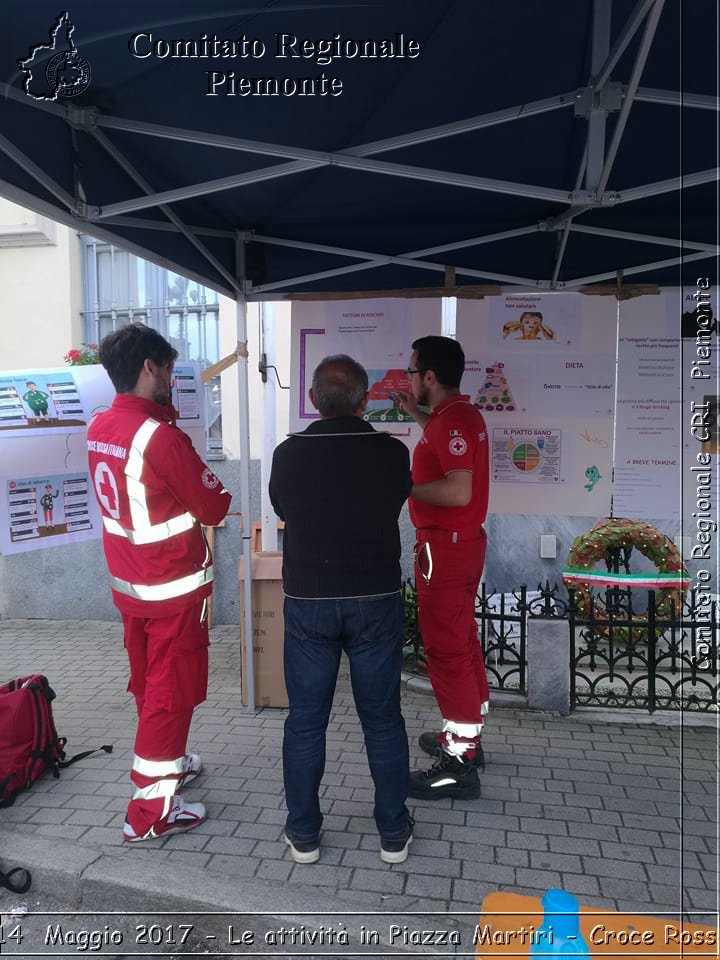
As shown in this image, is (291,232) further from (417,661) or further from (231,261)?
(417,661)

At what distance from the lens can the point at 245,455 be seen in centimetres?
459

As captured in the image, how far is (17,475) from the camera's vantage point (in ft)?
12.3

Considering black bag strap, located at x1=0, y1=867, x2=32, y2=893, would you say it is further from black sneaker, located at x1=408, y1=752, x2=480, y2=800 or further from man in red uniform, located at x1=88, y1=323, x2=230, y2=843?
black sneaker, located at x1=408, y1=752, x2=480, y2=800

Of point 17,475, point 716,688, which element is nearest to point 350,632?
point 17,475

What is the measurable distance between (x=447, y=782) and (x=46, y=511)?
2603mm

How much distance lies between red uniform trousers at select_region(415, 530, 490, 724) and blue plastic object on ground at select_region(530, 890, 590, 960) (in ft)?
4.04

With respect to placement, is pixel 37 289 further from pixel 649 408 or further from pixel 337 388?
pixel 649 408

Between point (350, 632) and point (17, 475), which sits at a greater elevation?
point (17, 475)

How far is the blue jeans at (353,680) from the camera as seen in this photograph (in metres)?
2.90

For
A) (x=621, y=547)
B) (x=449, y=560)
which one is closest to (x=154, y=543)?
(x=449, y=560)

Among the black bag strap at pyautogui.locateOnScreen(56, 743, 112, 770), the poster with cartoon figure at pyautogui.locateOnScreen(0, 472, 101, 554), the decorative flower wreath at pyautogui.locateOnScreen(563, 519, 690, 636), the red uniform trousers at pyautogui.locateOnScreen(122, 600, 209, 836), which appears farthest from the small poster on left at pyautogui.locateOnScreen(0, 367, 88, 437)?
the decorative flower wreath at pyautogui.locateOnScreen(563, 519, 690, 636)

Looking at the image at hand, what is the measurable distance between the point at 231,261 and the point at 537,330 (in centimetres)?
201

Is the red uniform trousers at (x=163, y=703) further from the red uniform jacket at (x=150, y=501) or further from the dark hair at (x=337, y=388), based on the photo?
the dark hair at (x=337, y=388)

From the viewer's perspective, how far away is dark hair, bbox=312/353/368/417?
9.57 ft
